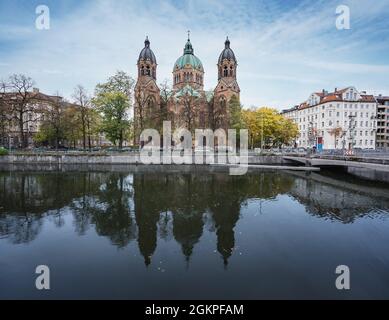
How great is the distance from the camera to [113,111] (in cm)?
4541

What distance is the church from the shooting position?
4753cm

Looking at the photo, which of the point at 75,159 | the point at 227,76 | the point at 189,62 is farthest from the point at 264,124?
the point at 75,159

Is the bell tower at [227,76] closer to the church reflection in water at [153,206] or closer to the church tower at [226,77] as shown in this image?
the church tower at [226,77]

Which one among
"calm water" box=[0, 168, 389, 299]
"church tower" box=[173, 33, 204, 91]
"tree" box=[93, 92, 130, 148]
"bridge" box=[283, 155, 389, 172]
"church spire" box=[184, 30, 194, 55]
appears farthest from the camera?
"church spire" box=[184, 30, 194, 55]

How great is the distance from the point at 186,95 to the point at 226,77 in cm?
2348

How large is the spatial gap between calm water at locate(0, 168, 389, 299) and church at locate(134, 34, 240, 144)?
30762 mm

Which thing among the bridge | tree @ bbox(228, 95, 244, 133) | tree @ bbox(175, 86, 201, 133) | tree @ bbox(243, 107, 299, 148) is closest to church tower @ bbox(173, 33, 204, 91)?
tree @ bbox(243, 107, 299, 148)

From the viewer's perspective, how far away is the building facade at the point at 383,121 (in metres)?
80.1

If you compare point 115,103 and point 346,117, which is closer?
point 115,103

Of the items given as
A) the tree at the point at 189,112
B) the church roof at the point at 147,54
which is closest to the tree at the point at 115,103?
the tree at the point at 189,112

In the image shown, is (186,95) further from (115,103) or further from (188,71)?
(188,71)

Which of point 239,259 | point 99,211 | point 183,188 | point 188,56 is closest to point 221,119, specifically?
point 188,56

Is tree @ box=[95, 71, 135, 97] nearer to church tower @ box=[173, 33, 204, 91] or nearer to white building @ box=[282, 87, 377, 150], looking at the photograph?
church tower @ box=[173, 33, 204, 91]
